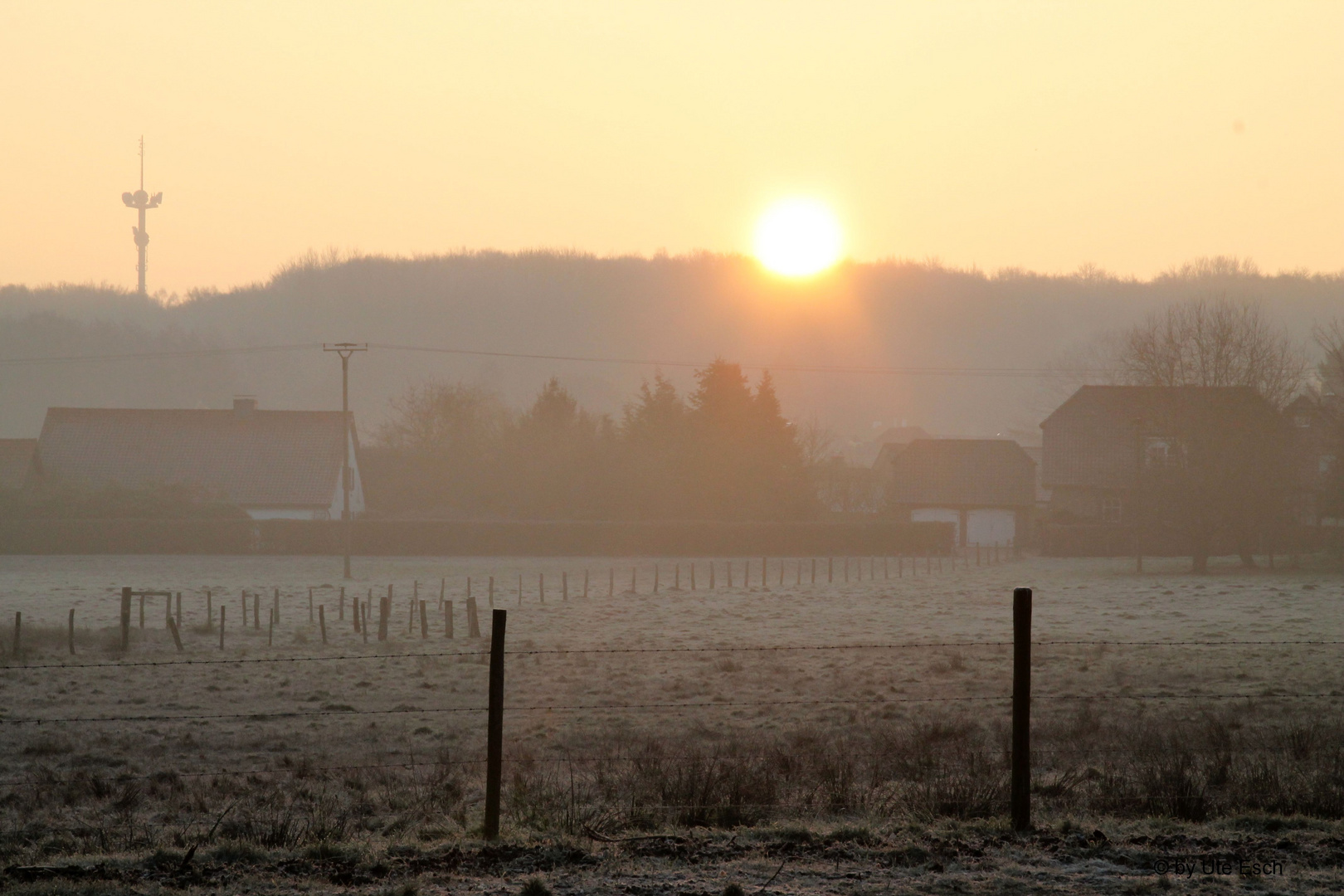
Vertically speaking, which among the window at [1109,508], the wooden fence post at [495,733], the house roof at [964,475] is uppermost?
the house roof at [964,475]

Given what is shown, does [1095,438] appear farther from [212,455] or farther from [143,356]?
[143,356]

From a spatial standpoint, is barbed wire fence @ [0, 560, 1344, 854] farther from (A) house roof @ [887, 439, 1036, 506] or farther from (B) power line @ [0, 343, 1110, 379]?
(B) power line @ [0, 343, 1110, 379]

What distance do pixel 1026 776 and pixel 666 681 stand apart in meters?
9.78

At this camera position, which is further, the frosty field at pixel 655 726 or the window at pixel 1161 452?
the window at pixel 1161 452

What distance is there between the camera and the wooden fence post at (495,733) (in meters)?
7.00

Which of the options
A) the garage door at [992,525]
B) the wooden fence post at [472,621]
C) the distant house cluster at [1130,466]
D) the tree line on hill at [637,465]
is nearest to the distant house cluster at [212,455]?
the tree line on hill at [637,465]

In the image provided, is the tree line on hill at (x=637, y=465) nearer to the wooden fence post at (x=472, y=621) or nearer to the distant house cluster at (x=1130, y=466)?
the distant house cluster at (x=1130, y=466)

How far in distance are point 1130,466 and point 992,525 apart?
821 centimetres

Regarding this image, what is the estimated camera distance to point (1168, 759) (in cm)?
955

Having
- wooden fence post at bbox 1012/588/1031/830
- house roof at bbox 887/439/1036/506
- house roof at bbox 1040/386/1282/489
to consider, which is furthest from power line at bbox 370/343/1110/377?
wooden fence post at bbox 1012/588/1031/830

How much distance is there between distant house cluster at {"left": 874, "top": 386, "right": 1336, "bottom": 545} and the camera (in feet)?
140

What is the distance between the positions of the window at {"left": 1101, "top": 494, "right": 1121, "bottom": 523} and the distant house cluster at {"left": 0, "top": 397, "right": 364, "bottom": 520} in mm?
37988

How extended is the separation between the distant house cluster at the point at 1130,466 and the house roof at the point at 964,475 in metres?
0.05

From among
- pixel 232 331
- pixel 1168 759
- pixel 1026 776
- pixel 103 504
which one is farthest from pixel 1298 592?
pixel 232 331
